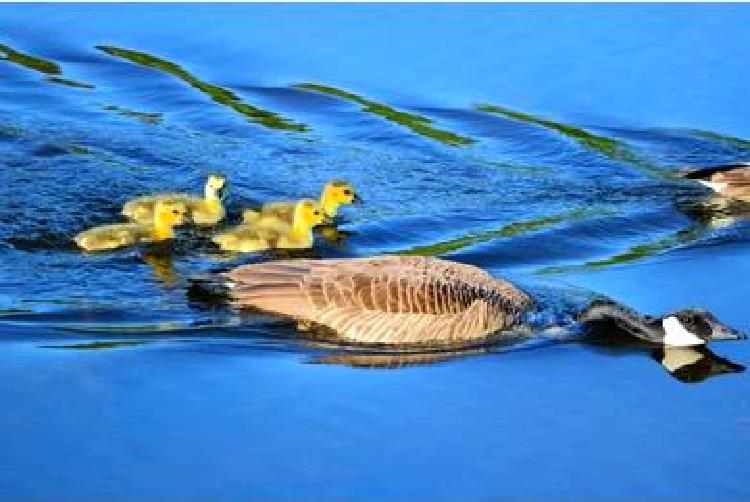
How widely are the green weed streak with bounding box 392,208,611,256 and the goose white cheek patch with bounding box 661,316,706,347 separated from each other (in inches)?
98.5

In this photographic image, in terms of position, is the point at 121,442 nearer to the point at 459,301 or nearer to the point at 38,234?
the point at 459,301

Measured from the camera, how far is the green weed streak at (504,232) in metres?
13.1

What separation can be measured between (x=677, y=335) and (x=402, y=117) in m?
5.34

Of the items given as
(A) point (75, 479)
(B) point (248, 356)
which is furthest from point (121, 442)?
(B) point (248, 356)

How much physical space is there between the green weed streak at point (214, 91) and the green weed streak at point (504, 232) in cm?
276

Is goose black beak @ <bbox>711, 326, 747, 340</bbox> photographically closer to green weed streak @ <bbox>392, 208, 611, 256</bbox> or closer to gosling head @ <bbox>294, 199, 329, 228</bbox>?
green weed streak @ <bbox>392, 208, 611, 256</bbox>

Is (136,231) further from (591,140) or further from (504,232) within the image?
(591,140)

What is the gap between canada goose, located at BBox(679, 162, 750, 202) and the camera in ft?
47.5

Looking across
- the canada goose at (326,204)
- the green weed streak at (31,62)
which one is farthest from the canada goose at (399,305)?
the green weed streak at (31,62)

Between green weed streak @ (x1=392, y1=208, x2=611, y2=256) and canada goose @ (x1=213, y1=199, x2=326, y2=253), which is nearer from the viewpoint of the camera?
canada goose @ (x1=213, y1=199, x2=326, y2=253)

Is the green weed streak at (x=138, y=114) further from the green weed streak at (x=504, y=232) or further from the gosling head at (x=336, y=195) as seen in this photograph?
the green weed streak at (x=504, y=232)

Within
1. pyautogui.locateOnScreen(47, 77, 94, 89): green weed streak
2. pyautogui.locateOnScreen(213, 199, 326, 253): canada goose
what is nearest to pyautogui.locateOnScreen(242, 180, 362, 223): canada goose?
pyautogui.locateOnScreen(213, 199, 326, 253): canada goose

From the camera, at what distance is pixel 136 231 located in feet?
41.7

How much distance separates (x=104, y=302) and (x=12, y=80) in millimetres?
5407
